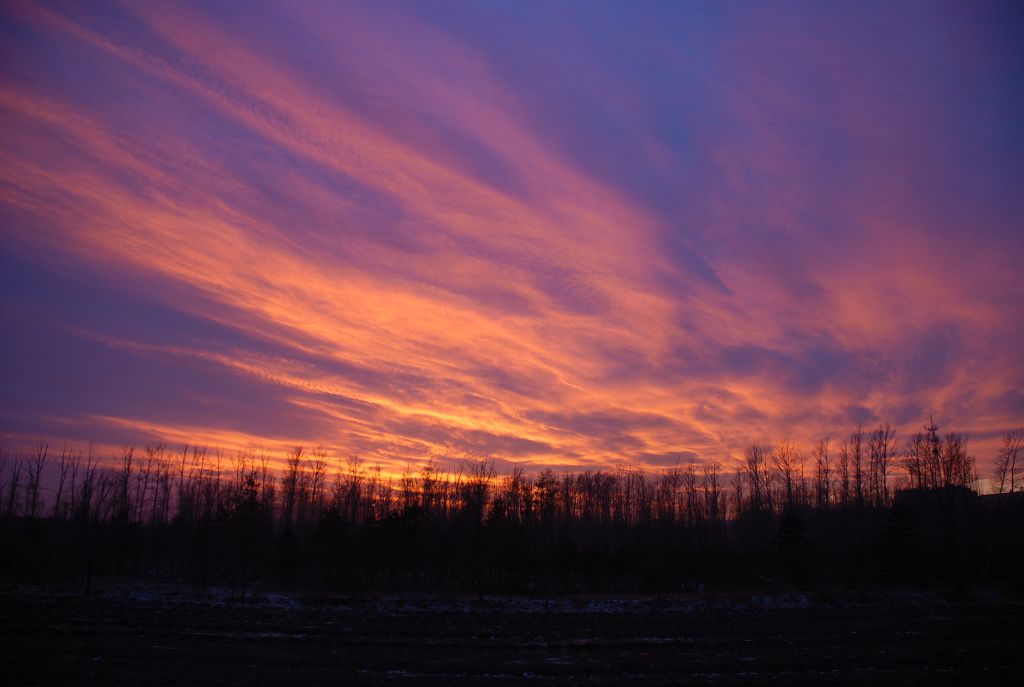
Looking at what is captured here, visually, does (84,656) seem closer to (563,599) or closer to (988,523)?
(563,599)

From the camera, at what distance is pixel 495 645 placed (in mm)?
22172

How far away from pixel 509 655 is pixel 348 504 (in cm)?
8180

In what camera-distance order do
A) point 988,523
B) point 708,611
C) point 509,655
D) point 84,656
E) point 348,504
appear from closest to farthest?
1. point 84,656
2. point 509,655
3. point 708,611
4. point 988,523
5. point 348,504

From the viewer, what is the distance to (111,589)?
4362 cm

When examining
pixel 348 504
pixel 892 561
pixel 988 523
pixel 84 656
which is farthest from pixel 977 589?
pixel 348 504

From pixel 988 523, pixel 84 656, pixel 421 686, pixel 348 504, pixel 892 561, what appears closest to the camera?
pixel 421 686

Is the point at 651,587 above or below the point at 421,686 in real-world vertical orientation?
below

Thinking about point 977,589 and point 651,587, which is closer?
point 977,589

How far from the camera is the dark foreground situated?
16344mm

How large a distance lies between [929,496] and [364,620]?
286 feet

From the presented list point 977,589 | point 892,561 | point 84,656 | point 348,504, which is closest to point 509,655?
point 84,656

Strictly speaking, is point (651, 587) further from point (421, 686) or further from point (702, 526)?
point (702, 526)

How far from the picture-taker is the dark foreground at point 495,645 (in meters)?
16.3

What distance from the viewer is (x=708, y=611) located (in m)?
37.0
